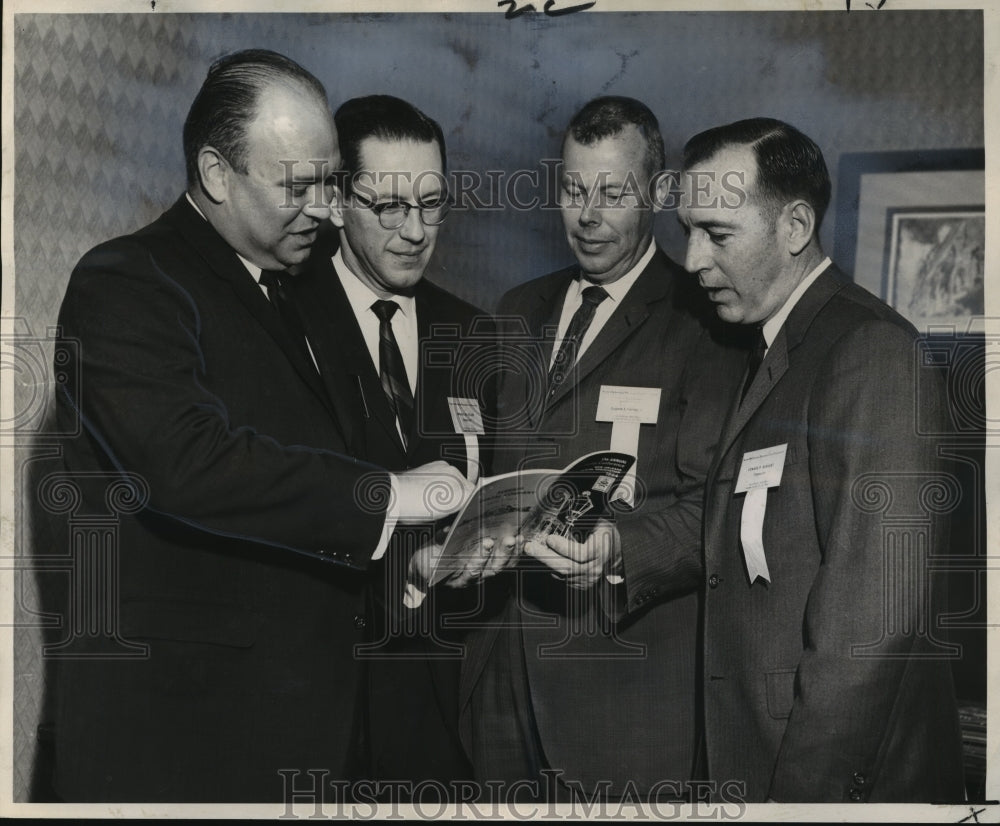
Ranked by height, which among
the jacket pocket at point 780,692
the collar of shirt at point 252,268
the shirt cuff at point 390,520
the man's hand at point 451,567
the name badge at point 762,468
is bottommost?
the jacket pocket at point 780,692

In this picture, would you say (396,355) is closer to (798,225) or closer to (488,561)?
(488,561)

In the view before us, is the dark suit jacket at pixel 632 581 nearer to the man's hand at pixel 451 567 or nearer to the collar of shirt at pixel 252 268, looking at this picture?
the man's hand at pixel 451 567

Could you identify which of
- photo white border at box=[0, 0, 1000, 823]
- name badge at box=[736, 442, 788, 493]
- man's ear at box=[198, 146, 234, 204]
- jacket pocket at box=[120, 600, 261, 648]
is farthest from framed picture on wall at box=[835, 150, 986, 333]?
jacket pocket at box=[120, 600, 261, 648]

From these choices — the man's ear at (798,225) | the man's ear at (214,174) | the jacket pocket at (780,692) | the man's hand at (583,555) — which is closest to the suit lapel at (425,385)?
the man's hand at (583,555)

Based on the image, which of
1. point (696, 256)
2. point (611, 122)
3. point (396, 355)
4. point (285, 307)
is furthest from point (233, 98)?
point (696, 256)

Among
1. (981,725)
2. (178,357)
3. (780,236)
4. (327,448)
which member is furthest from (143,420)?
(981,725)

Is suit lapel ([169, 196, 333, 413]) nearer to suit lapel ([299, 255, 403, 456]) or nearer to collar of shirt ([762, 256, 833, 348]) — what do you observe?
suit lapel ([299, 255, 403, 456])

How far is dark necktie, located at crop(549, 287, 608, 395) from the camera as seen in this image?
4059 mm

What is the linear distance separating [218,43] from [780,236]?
1.79 metres

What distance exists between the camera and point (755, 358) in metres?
4.00

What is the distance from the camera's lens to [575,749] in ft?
13.0

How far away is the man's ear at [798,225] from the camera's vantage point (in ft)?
13.1

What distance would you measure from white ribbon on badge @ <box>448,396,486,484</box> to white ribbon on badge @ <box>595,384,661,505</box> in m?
0.36

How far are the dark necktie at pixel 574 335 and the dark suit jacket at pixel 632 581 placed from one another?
3 cm
